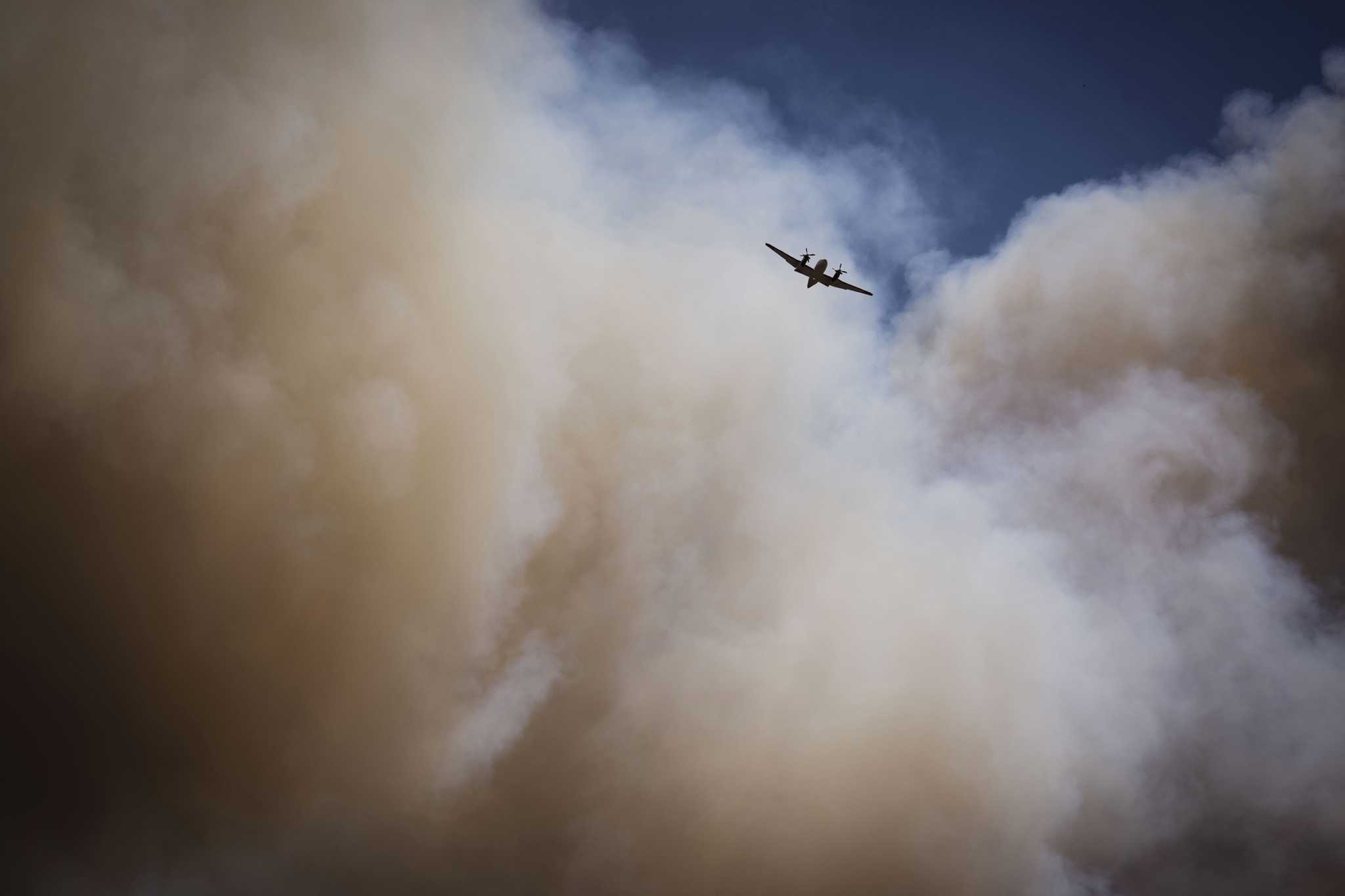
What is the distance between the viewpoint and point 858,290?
2305 cm

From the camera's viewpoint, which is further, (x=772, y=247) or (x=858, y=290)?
(x=858, y=290)

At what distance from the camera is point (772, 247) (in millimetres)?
21328

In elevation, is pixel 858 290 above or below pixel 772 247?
above

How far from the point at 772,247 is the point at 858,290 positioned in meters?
4.63
